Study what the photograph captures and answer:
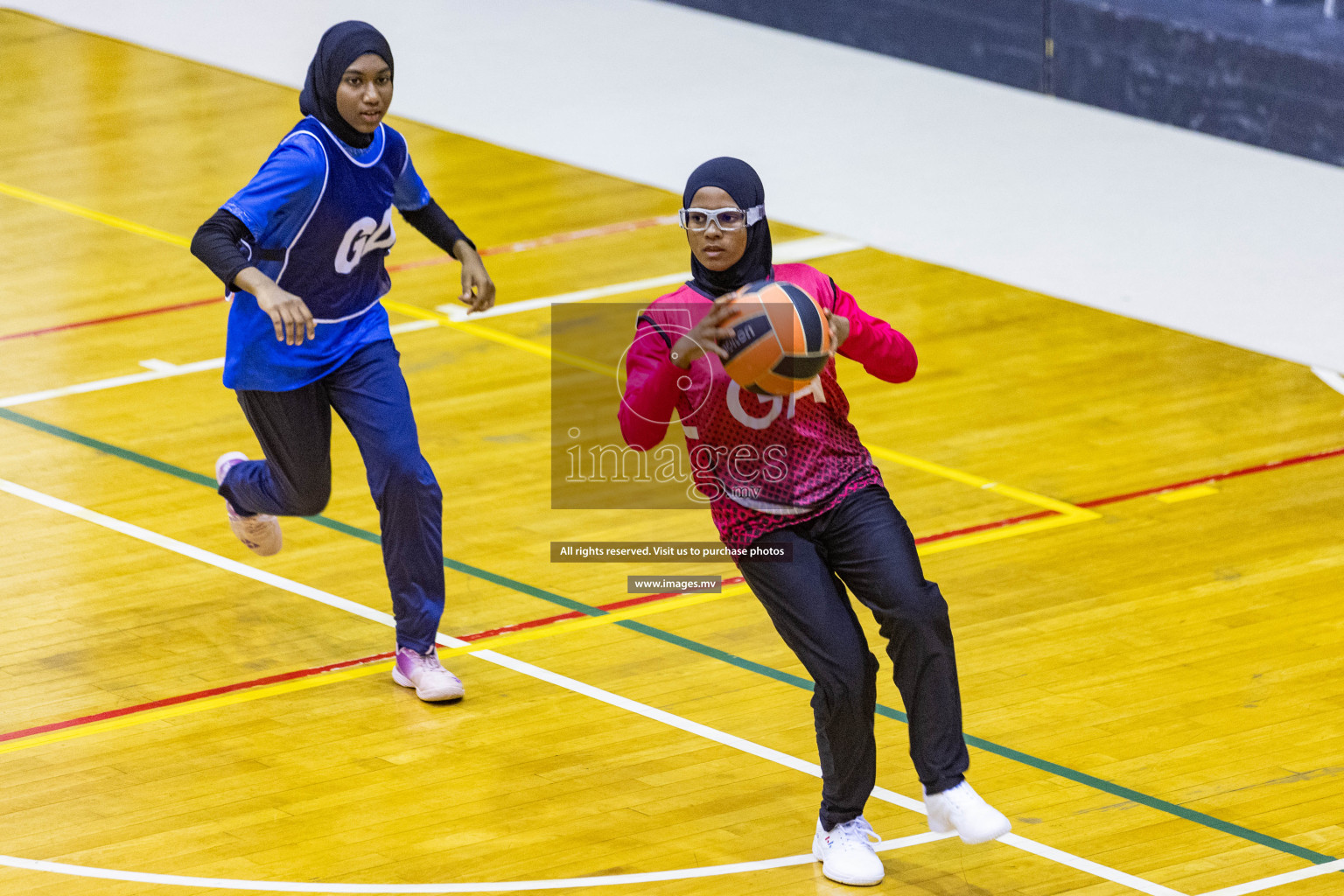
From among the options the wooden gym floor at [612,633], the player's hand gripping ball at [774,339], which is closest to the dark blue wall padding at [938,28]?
the wooden gym floor at [612,633]

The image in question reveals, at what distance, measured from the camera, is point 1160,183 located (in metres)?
12.3

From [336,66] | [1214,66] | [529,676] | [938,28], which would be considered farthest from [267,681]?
[938,28]

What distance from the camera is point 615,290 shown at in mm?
10492

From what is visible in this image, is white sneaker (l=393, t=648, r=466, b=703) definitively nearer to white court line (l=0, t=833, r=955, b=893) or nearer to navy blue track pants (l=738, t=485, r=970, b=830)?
white court line (l=0, t=833, r=955, b=893)

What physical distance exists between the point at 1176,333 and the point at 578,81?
5.64 metres

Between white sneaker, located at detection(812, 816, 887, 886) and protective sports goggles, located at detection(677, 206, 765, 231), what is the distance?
4.76 feet

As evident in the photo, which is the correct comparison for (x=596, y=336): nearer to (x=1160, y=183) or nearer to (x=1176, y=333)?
(x=1176, y=333)

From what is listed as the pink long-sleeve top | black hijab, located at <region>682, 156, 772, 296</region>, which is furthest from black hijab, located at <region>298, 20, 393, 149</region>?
the pink long-sleeve top

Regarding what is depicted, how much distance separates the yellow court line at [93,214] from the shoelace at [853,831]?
6299 mm

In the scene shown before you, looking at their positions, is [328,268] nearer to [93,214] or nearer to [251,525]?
[251,525]

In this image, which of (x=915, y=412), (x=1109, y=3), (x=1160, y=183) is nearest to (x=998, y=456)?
(x=915, y=412)

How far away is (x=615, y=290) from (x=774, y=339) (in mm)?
5288

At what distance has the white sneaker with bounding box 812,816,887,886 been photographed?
5.57 metres

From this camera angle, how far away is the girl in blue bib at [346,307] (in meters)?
6.43
